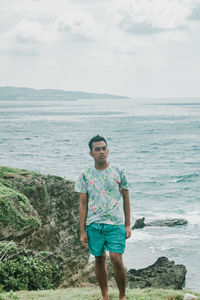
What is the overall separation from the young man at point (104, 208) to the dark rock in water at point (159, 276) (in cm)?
1170

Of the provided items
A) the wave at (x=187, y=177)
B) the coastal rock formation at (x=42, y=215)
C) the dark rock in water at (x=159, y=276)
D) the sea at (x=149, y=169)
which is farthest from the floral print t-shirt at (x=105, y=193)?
the wave at (x=187, y=177)

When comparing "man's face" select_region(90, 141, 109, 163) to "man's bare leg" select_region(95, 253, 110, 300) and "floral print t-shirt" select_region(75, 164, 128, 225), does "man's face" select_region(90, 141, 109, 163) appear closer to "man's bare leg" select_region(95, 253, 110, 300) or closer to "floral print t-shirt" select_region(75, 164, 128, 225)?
"floral print t-shirt" select_region(75, 164, 128, 225)

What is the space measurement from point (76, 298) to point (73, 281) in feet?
17.7

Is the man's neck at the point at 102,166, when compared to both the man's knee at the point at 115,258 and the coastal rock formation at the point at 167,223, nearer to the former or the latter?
the man's knee at the point at 115,258

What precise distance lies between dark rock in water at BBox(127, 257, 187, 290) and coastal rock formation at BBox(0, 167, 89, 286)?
489 cm

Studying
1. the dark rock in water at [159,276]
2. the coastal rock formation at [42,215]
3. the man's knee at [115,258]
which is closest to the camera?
the man's knee at [115,258]

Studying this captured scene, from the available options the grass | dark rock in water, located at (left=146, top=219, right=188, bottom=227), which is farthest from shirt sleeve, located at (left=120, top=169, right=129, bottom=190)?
dark rock in water, located at (left=146, top=219, right=188, bottom=227)

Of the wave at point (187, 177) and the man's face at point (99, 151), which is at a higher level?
the man's face at point (99, 151)

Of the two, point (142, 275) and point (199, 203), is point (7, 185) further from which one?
point (199, 203)

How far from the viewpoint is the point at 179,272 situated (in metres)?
19.0

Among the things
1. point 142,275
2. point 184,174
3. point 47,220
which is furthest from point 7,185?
point 184,174

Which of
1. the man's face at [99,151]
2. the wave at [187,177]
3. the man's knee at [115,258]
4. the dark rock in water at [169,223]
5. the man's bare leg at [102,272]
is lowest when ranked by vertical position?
the dark rock in water at [169,223]

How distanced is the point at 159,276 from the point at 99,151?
13.8 m

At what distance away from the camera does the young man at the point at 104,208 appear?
19.3 ft
